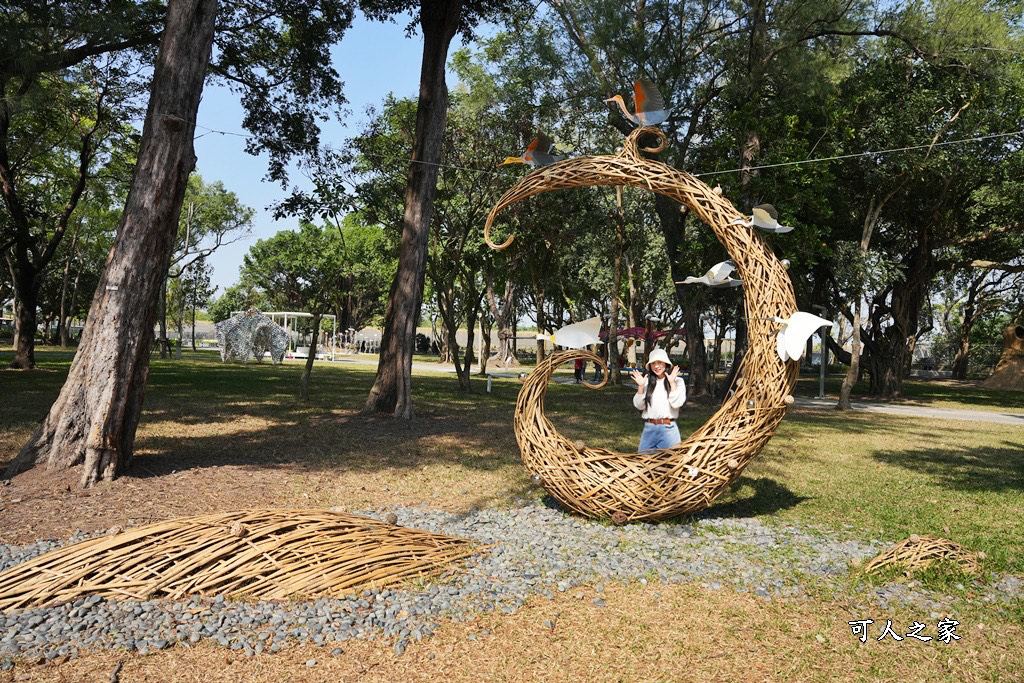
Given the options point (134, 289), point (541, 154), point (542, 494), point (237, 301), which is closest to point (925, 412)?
point (542, 494)

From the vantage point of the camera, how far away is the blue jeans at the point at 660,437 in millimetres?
6984

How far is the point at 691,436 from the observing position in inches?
251

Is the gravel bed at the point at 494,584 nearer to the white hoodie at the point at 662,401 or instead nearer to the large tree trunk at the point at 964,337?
the white hoodie at the point at 662,401

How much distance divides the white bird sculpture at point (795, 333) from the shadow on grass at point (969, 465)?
13.9ft

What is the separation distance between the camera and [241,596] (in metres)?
4.39

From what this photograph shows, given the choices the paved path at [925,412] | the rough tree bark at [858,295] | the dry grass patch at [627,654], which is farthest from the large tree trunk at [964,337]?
the dry grass patch at [627,654]

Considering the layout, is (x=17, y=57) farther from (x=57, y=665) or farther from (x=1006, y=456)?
(x=1006, y=456)

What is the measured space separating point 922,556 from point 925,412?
15.9 metres

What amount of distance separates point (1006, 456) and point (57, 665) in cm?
1233

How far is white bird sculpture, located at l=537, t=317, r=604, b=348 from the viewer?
6500 millimetres

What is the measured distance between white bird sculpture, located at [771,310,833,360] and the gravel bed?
153 centimetres

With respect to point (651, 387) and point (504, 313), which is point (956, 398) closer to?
point (504, 313)

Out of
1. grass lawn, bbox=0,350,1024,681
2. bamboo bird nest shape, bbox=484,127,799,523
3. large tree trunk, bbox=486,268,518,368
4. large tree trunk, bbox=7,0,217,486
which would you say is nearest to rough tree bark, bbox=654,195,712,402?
grass lawn, bbox=0,350,1024,681

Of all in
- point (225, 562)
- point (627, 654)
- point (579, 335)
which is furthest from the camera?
point (579, 335)
